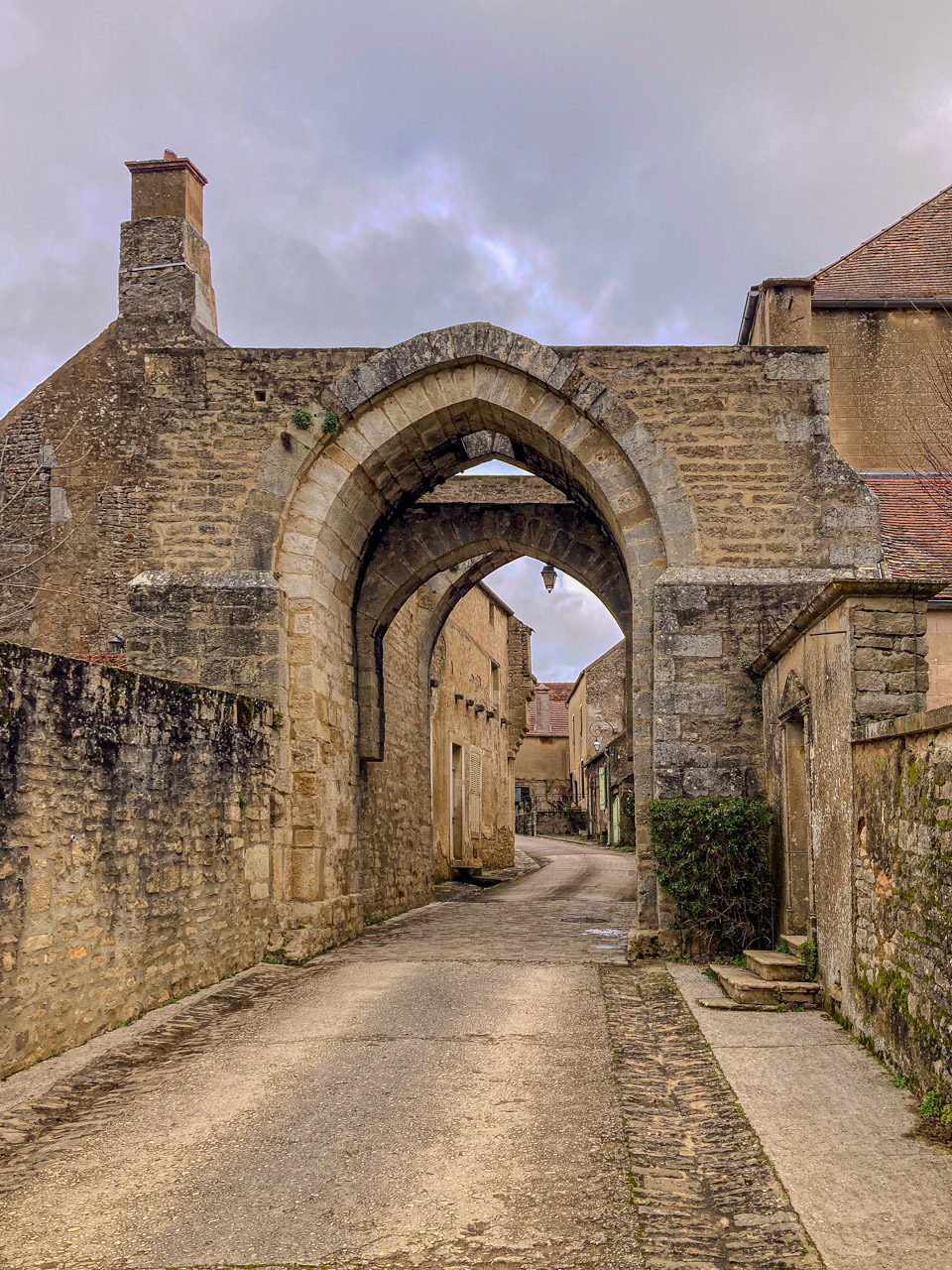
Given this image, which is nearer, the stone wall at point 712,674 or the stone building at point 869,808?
the stone building at point 869,808

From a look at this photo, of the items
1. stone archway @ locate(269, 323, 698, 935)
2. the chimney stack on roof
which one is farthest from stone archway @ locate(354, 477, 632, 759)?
the chimney stack on roof

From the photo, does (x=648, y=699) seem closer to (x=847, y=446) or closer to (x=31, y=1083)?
(x=31, y=1083)

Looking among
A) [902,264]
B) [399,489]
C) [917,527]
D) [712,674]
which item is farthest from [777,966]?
[902,264]

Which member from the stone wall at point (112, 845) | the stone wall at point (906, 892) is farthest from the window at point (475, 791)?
the stone wall at point (906, 892)

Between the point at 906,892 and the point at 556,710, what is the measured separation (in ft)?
161

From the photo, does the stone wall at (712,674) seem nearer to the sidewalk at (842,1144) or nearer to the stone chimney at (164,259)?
the sidewalk at (842,1144)

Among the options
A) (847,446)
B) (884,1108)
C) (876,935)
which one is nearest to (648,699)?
(876,935)

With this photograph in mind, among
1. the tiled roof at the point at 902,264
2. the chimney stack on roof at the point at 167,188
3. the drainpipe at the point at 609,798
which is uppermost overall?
the chimney stack on roof at the point at 167,188

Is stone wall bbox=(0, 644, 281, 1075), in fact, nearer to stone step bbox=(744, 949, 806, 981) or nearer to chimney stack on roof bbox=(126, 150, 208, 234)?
stone step bbox=(744, 949, 806, 981)

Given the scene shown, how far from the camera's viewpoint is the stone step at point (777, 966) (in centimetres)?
617

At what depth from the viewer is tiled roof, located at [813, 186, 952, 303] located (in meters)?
15.0

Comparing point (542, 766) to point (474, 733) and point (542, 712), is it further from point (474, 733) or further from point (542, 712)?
point (474, 733)

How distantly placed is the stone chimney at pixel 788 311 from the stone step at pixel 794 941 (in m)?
8.84

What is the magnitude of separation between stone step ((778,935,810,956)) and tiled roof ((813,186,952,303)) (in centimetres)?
1035
